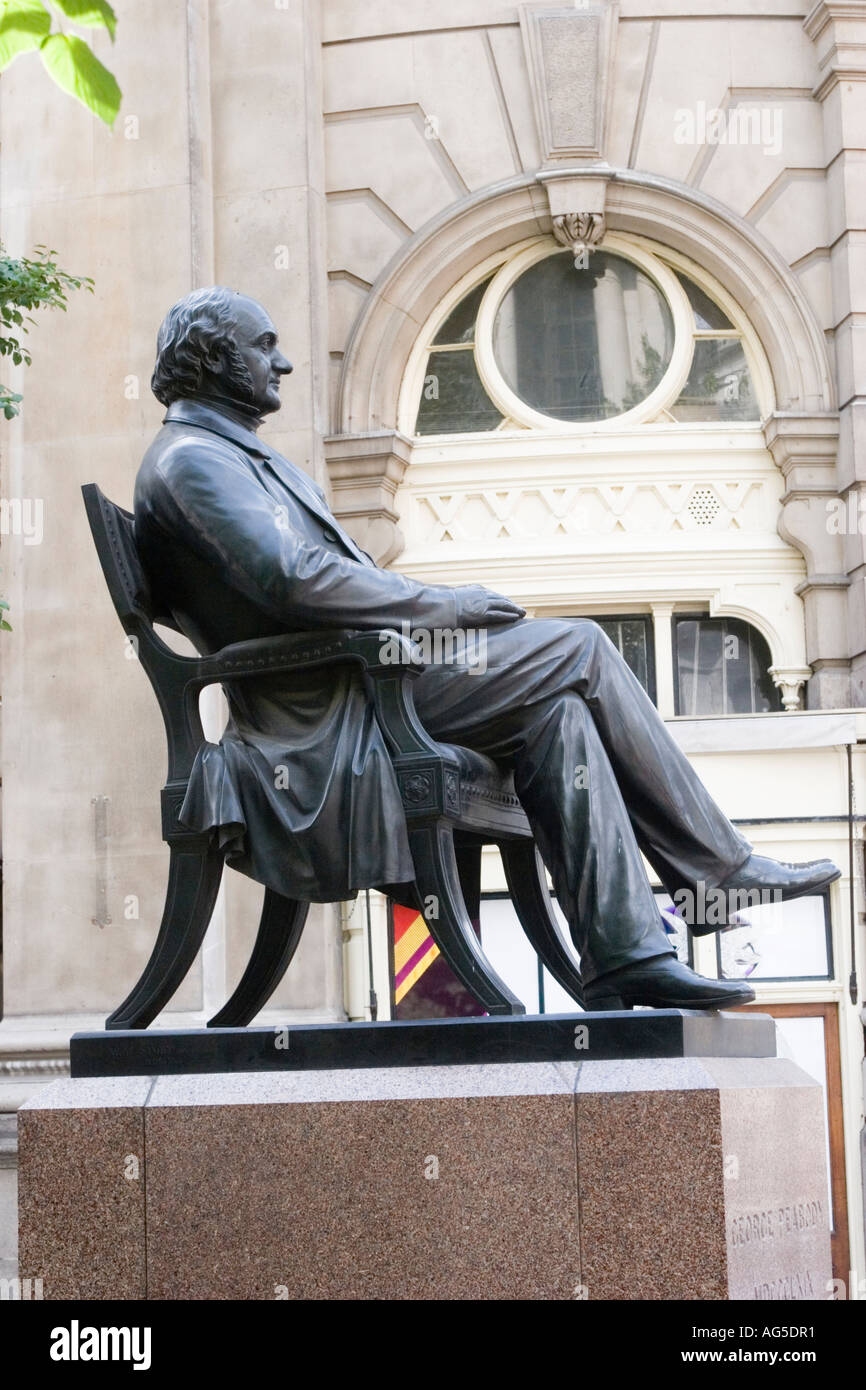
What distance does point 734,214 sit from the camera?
55.5 feet

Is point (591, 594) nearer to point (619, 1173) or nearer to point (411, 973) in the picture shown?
point (411, 973)

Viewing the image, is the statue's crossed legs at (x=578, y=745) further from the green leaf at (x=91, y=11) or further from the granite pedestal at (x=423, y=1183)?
the green leaf at (x=91, y=11)

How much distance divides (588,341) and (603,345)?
14cm

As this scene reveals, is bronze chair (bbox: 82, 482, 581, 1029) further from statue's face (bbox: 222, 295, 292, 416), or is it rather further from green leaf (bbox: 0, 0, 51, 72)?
green leaf (bbox: 0, 0, 51, 72)

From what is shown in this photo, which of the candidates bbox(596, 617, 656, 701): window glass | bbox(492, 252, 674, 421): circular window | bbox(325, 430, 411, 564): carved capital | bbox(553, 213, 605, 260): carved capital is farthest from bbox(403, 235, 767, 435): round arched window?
bbox(596, 617, 656, 701): window glass

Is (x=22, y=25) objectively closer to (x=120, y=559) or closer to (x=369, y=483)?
(x=120, y=559)

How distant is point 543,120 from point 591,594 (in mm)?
4016

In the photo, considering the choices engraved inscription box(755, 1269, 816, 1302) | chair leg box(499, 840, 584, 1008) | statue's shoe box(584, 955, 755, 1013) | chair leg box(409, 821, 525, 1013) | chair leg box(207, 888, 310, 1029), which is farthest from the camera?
chair leg box(499, 840, 584, 1008)

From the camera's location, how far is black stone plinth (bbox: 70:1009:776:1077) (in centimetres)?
551

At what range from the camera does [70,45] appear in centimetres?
419

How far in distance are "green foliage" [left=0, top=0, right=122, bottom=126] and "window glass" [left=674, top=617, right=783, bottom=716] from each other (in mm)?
12776
